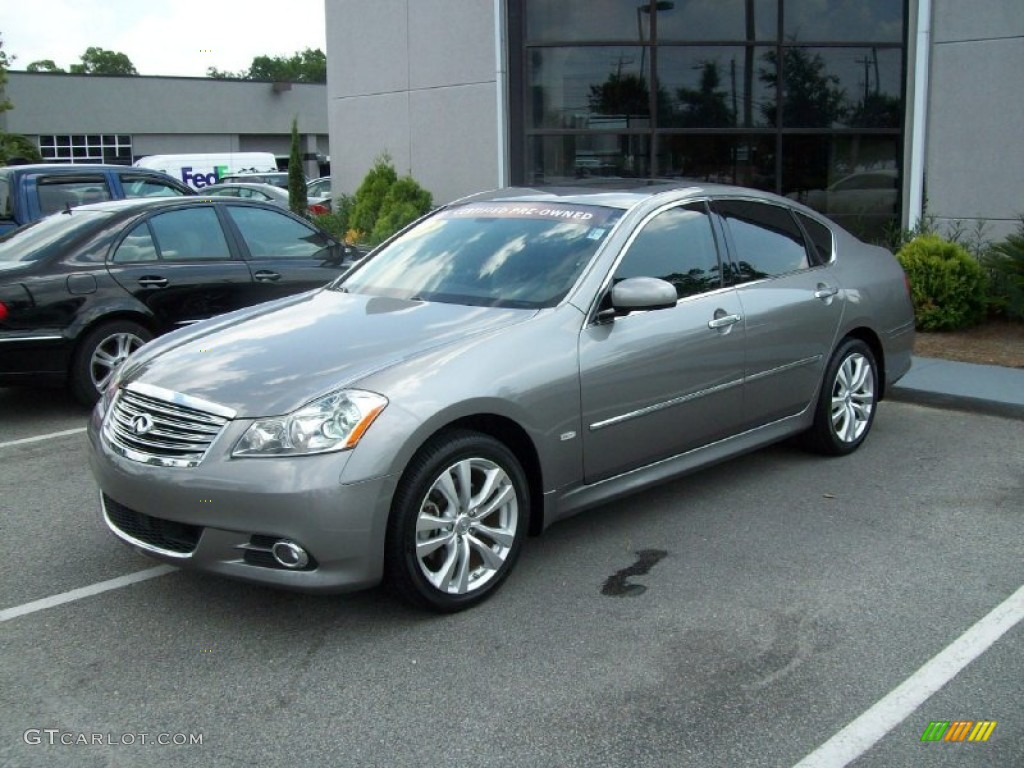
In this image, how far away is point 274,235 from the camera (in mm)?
9094

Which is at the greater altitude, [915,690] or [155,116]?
[155,116]

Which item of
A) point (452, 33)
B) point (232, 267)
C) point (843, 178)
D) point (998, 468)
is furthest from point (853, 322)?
point (452, 33)

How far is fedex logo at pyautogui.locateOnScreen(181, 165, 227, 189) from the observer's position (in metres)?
34.0

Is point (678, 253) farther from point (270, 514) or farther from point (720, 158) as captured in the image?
point (720, 158)

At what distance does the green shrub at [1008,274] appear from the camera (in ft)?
33.9

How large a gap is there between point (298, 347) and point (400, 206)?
35.4 feet

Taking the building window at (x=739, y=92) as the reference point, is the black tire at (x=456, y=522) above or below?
below

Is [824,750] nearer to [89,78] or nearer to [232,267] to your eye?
[232,267]

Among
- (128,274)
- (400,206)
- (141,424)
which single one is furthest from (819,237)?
(400,206)

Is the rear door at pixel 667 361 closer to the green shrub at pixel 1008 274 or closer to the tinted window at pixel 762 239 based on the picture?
the tinted window at pixel 762 239

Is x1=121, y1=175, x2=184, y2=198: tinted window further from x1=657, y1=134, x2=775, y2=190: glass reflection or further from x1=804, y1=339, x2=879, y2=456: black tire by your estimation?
x1=804, y1=339, x2=879, y2=456: black tire

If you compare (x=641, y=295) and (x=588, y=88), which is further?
(x=588, y=88)

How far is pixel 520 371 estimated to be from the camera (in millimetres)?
4590

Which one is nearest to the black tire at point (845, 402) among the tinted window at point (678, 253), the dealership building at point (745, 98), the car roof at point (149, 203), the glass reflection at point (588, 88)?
the tinted window at point (678, 253)
